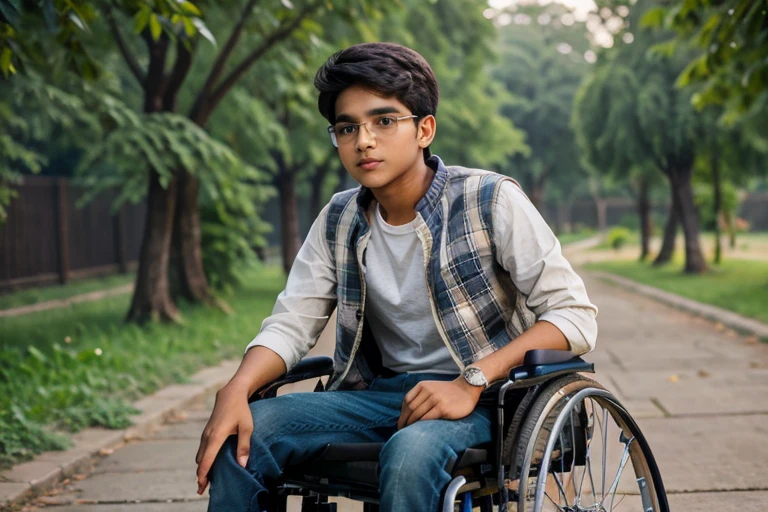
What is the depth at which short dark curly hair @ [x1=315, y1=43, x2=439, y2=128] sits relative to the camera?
2.79 meters

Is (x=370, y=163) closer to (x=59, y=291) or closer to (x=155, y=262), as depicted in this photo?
(x=155, y=262)

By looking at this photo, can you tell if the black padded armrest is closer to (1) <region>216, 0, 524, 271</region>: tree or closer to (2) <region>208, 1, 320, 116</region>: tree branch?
(1) <region>216, 0, 524, 271</region>: tree

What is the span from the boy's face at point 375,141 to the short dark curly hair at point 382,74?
25mm

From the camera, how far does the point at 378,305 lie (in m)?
2.96

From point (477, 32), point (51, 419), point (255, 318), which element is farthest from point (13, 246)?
point (51, 419)

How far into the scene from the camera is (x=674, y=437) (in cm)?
571

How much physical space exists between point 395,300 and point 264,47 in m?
8.23

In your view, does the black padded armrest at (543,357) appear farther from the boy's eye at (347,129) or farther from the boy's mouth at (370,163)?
the boy's eye at (347,129)

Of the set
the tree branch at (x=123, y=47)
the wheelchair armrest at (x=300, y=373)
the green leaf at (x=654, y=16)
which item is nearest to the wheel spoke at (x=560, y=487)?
the wheelchair armrest at (x=300, y=373)

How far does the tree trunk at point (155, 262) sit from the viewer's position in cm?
1102

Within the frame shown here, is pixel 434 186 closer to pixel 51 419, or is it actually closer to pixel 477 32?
pixel 51 419

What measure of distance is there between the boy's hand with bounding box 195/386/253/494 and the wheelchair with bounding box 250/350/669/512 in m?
0.17

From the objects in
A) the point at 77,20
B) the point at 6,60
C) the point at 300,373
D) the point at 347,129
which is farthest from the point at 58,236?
the point at 347,129

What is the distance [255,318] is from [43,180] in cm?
789
